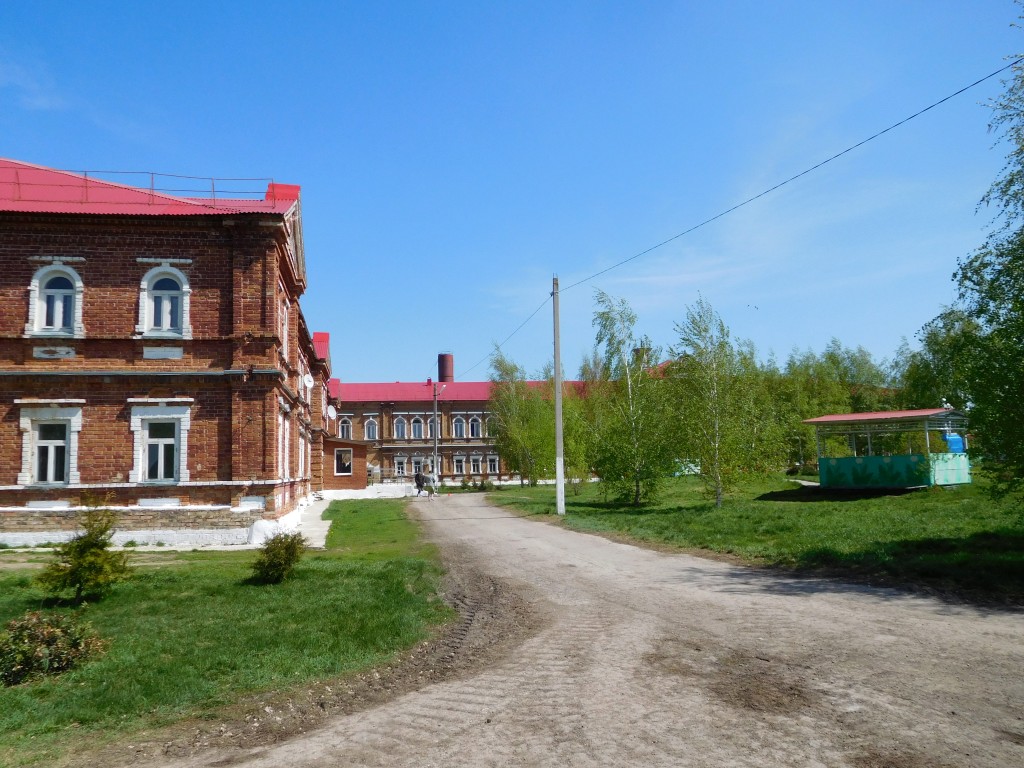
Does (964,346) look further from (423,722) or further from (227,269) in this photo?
(227,269)

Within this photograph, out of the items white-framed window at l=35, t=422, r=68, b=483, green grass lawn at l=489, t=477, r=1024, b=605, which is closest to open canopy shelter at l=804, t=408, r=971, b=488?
green grass lawn at l=489, t=477, r=1024, b=605

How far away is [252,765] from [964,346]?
12.6 meters

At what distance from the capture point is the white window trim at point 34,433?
1858 cm

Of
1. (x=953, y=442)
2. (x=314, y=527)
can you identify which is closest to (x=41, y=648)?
(x=314, y=527)

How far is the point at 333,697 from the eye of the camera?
6707mm

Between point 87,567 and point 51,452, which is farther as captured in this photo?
point 51,452

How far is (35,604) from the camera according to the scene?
10.5m

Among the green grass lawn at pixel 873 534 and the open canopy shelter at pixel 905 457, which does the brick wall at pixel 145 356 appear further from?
the open canopy shelter at pixel 905 457

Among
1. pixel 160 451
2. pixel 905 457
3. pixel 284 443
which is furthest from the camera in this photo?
pixel 905 457

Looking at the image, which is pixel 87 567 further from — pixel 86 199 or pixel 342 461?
pixel 342 461

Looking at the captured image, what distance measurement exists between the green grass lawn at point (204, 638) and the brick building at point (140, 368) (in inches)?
165

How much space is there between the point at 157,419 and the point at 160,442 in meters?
0.60

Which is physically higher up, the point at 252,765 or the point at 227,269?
the point at 227,269

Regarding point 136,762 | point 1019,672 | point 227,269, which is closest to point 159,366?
point 227,269
